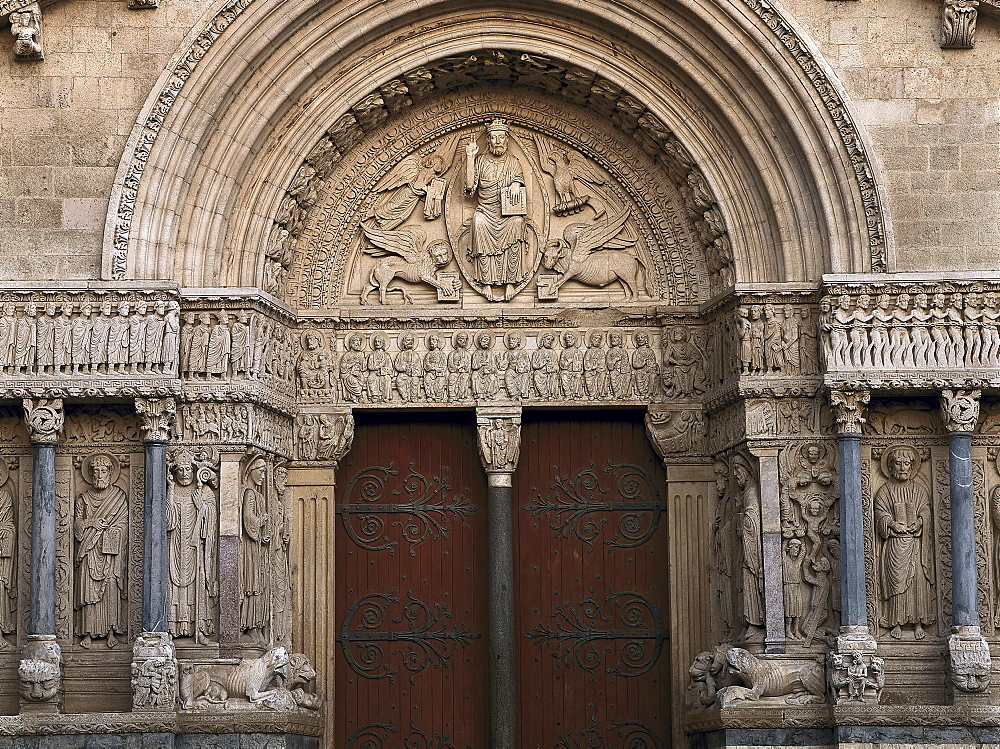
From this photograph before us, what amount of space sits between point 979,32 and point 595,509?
4736mm

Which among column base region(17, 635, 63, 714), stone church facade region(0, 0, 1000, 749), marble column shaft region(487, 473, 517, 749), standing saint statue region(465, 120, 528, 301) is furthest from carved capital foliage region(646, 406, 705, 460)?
column base region(17, 635, 63, 714)

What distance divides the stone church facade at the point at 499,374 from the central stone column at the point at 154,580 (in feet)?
0.08

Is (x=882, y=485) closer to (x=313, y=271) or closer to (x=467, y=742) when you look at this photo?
(x=467, y=742)

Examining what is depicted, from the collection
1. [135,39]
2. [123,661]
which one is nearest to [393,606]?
[123,661]

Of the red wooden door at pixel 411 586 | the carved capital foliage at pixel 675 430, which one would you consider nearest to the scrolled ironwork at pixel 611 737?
the red wooden door at pixel 411 586

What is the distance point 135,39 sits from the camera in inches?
489

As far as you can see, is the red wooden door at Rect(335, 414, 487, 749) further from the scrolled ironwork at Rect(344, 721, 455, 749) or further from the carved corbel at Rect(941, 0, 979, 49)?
the carved corbel at Rect(941, 0, 979, 49)

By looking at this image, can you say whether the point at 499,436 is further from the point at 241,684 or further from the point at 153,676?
the point at 153,676

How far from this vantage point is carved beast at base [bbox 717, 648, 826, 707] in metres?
12.0

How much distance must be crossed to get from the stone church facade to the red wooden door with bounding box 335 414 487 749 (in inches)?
1.3

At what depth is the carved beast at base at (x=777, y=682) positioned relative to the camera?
12031 millimetres

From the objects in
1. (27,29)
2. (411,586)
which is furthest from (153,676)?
(27,29)

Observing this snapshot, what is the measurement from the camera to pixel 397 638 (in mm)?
13289

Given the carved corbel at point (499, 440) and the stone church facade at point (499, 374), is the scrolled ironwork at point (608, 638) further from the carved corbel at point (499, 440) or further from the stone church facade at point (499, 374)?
the carved corbel at point (499, 440)
